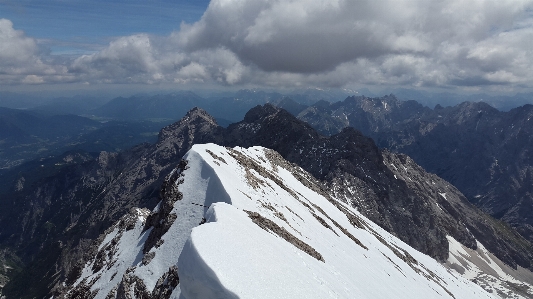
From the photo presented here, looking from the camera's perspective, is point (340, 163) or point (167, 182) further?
point (340, 163)

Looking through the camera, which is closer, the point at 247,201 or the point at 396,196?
the point at 247,201

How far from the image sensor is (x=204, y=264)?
1555cm

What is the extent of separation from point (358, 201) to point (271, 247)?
155m

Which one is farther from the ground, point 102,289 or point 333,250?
point 333,250

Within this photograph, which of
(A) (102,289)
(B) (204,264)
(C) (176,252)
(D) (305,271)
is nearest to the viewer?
(B) (204,264)

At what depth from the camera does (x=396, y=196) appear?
186 metres

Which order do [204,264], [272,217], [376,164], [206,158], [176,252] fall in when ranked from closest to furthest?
[204,264]
[176,252]
[272,217]
[206,158]
[376,164]

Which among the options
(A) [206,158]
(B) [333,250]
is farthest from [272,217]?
(A) [206,158]

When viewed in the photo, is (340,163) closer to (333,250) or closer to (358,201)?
(358,201)

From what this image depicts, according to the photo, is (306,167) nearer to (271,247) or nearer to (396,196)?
(396,196)

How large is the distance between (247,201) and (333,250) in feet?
37.1

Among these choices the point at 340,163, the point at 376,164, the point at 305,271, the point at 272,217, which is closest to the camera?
the point at 305,271

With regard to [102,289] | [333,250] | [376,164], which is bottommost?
[376,164]

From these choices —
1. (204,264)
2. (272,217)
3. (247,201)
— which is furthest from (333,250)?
(204,264)
